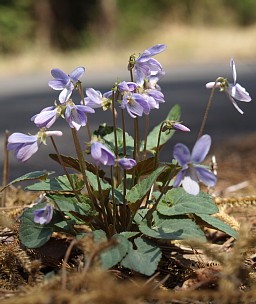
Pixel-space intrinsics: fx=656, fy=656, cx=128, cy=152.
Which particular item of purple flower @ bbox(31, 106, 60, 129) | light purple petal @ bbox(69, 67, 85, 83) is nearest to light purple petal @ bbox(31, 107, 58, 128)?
purple flower @ bbox(31, 106, 60, 129)

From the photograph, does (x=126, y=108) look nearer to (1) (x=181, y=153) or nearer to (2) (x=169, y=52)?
(1) (x=181, y=153)

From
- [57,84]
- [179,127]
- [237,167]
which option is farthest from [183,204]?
[237,167]

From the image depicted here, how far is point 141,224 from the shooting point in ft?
5.20

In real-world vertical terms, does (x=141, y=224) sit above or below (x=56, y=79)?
below

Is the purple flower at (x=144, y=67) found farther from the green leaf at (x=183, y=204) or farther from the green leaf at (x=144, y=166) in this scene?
the green leaf at (x=183, y=204)

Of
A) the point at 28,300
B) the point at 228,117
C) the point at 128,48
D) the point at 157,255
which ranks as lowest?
the point at 128,48

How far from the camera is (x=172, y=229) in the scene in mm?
1557

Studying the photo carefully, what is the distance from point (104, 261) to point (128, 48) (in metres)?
12.2

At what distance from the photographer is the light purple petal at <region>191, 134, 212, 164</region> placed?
51.8 inches

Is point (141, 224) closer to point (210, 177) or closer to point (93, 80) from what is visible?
point (210, 177)

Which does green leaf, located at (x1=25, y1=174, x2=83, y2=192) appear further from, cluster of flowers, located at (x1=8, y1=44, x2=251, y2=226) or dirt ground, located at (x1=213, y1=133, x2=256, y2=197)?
dirt ground, located at (x1=213, y1=133, x2=256, y2=197)

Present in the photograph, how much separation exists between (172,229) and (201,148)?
303 mm

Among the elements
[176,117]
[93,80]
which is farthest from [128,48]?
[176,117]

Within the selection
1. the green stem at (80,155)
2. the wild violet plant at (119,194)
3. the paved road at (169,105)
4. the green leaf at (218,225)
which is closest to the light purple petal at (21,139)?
the wild violet plant at (119,194)
